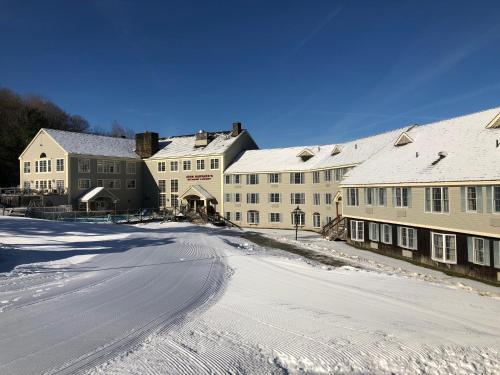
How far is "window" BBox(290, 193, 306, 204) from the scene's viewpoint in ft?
148

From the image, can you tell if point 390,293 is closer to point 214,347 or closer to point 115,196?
point 214,347

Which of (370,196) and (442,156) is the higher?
(442,156)

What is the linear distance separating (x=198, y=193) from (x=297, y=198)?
12.9m

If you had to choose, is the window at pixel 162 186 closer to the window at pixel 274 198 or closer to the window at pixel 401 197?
the window at pixel 274 198

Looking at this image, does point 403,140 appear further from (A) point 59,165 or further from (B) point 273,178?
(A) point 59,165

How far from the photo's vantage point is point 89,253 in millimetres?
21234

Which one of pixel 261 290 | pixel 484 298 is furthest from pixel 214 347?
pixel 484 298

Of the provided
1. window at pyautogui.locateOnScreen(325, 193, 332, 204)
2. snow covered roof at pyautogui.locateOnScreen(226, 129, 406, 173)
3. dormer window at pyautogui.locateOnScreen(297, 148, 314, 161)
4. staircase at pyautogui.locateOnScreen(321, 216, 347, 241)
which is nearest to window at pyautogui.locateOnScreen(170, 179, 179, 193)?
snow covered roof at pyautogui.locateOnScreen(226, 129, 406, 173)

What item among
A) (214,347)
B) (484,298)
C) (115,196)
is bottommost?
(484,298)

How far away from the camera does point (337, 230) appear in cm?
3547

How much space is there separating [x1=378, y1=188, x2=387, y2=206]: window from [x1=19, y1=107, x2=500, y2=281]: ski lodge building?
76 mm

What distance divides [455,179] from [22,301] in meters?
20.6

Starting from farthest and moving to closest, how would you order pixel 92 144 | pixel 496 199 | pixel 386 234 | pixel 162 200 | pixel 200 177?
1. pixel 162 200
2. pixel 92 144
3. pixel 200 177
4. pixel 386 234
5. pixel 496 199

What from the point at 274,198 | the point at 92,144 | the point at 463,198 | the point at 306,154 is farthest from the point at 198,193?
the point at 463,198
